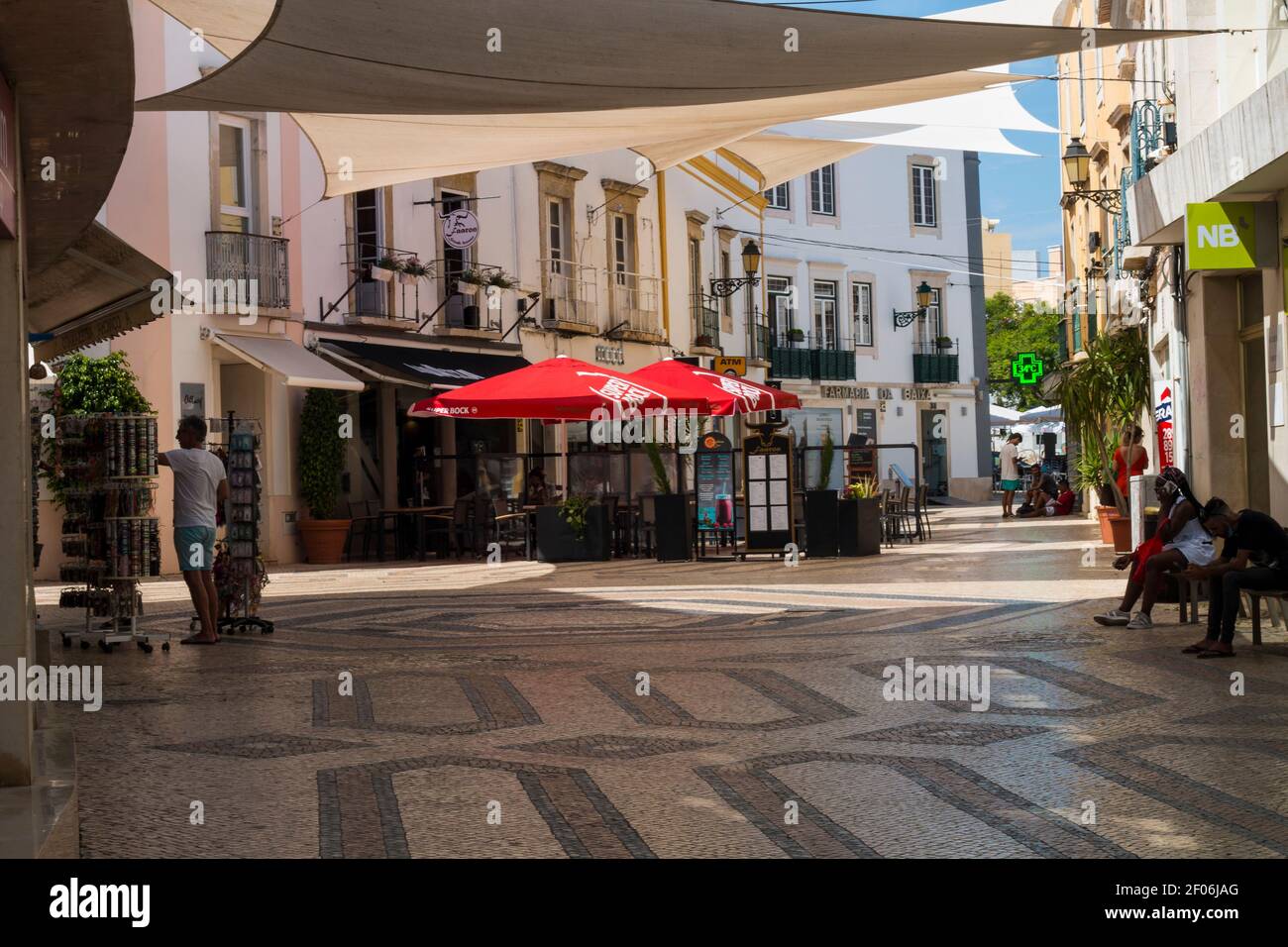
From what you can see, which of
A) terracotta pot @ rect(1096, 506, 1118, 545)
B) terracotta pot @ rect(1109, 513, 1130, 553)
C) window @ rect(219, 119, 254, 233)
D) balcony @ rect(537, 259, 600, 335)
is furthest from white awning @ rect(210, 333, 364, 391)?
terracotta pot @ rect(1109, 513, 1130, 553)

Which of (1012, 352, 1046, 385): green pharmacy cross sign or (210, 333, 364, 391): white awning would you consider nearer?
(210, 333, 364, 391): white awning

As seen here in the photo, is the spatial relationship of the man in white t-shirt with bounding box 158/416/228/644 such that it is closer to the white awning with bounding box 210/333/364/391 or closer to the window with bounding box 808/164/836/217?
the white awning with bounding box 210/333/364/391

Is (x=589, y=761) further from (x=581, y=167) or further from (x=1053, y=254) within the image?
(x=1053, y=254)

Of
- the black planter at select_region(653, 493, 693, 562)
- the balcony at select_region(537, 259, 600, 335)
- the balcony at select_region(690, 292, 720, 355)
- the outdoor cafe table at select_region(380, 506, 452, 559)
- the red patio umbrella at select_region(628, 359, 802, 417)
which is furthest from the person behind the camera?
the balcony at select_region(690, 292, 720, 355)

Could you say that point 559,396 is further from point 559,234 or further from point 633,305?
point 633,305

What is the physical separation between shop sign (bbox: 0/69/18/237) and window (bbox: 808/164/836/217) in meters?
33.7

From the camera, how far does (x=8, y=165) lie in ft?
15.9

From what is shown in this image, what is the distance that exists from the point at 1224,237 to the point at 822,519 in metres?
8.01

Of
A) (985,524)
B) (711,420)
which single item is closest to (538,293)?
(711,420)

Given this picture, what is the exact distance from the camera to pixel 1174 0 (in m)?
13.0

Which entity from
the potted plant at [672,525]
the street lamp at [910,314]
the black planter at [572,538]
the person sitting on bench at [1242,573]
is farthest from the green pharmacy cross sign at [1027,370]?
the person sitting on bench at [1242,573]

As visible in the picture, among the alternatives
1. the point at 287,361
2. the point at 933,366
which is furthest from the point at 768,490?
the point at 933,366

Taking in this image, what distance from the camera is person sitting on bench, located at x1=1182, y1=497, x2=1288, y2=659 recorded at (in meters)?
8.12
